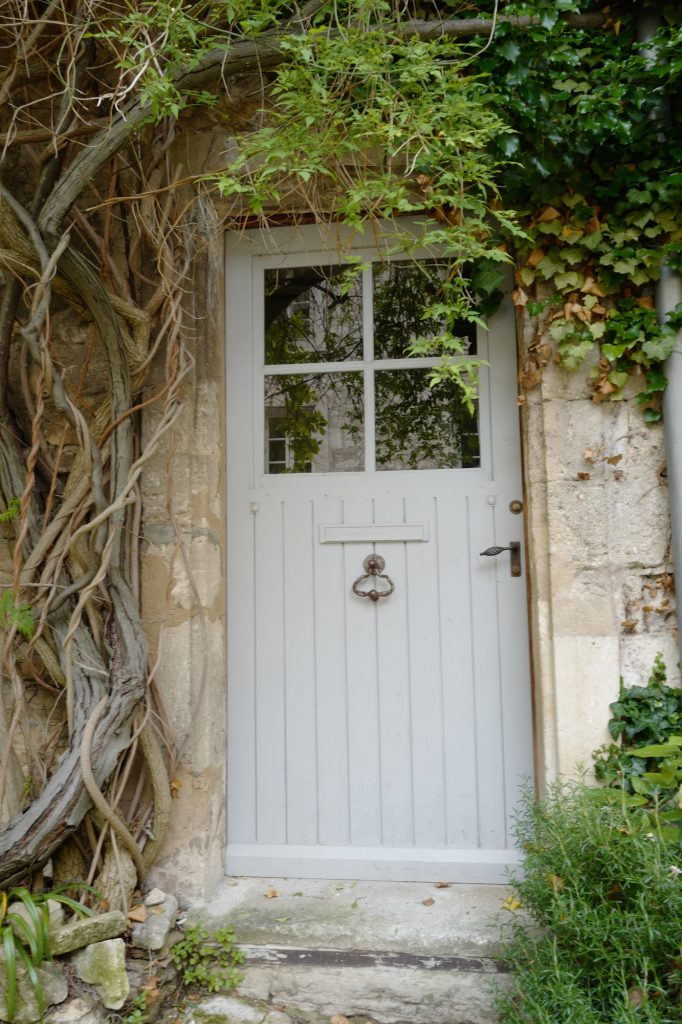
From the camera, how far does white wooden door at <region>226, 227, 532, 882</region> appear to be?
103 inches

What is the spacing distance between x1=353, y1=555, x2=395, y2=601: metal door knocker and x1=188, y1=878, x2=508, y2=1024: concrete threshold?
100cm

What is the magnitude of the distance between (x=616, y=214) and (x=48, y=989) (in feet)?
8.96

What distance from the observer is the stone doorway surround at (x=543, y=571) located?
7.70ft

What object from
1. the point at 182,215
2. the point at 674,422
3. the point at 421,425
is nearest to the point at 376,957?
the point at 421,425

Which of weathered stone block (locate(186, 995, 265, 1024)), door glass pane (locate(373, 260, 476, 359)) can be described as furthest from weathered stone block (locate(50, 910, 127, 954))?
door glass pane (locate(373, 260, 476, 359))

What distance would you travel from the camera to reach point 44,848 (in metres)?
2.12

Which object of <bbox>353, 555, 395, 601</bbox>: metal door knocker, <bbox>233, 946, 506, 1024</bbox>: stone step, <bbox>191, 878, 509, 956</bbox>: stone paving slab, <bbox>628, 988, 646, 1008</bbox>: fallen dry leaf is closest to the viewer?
<bbox>628, 988, 646, 1008</bbox>: fallen dry leaf

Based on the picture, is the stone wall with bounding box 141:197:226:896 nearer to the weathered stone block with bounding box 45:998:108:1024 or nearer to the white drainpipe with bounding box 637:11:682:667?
the weathered stone block with bounding box 45:998:108:1024

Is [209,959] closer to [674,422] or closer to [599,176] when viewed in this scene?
[674,422]

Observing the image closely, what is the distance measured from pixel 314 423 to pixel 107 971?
1.82 metres

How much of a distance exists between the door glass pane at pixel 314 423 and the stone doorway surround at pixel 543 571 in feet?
0.80

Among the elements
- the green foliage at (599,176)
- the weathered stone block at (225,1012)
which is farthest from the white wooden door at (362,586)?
the weathered stone block at (225,1012)

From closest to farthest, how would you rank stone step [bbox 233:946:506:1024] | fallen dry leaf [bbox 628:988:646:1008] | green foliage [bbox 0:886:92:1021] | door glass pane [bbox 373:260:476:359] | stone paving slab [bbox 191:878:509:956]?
1. fallen dry leaf [bbox 628:988:646:1008]
2. green foliage [bbox 0:886:92:1021]
3. stone step [bbox 233:946:506:1024]
4. stone paving slab [bbox 191:878:509:956]
5. door glass pane [bbox 373:260:476:359]

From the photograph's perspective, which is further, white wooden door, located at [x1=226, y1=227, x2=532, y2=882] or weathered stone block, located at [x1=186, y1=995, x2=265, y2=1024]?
white wooden door, located at [x1=226, y1=227, x2=532, y2=882]
